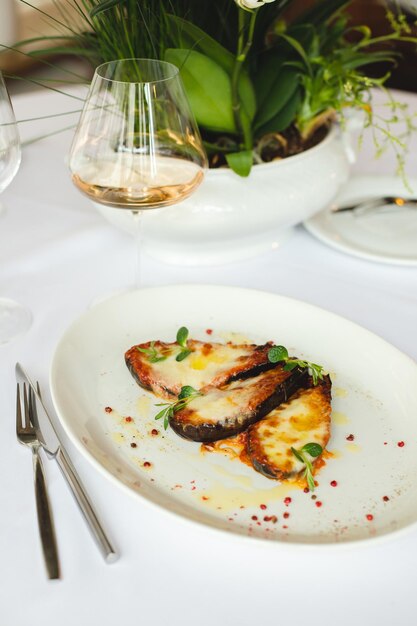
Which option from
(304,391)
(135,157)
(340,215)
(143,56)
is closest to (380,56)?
(340,215)

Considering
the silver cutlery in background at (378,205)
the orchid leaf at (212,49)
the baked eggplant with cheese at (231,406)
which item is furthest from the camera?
the silver cutlery in background at (378,205)

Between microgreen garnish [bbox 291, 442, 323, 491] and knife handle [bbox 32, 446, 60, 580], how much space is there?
0.24 meters

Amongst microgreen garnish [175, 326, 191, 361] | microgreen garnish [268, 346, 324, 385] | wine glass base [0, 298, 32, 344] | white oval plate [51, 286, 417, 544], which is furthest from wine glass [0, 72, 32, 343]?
microgreen garnish [268, 346, 324, 385]

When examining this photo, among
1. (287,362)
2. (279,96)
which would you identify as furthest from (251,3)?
(287,362)

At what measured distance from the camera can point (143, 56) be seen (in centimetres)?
105

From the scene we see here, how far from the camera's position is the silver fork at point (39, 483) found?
25.2 inches

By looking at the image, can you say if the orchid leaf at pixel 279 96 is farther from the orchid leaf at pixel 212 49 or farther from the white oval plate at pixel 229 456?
the white oval plate at pixel 229 456

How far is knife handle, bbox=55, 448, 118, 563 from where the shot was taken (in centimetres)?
64

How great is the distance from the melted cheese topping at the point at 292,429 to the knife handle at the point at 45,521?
21 centimetres

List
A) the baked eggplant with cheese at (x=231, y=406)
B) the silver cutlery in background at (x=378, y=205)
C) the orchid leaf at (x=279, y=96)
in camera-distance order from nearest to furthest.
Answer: the baked eggplant with cheese at (x=231, y=406) → the orchid leaf at (x=279, y=96) → the silver cutlery in background at (x=378, y=205)

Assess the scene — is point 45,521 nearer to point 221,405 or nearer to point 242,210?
point 221,405

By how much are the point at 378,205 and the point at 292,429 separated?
0.66 meters

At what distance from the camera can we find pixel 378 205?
1279 millimetres

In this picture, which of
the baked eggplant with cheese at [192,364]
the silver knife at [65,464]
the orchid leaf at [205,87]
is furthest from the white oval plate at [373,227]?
the silver knife at [65,464]
